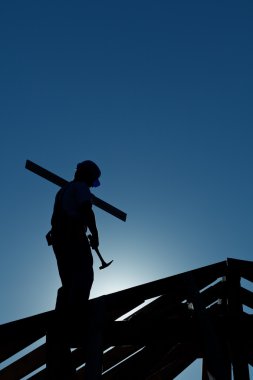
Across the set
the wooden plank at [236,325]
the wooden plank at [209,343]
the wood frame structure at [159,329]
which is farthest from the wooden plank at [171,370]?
the wooden plank at [209,343]

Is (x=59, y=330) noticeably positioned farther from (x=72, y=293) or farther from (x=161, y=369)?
(x=161, y=369)

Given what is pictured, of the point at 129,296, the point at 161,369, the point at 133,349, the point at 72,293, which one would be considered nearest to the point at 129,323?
the point at 129,296

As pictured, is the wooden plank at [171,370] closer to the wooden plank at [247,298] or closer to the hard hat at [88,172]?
the wooden plank at [247,298]

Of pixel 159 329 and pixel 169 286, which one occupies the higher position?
pixel 169 286

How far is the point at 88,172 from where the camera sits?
12.5ft

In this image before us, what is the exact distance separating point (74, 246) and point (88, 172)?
805mm

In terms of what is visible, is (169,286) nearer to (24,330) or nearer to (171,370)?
(24,330)

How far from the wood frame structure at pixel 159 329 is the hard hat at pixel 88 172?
45.4 inches

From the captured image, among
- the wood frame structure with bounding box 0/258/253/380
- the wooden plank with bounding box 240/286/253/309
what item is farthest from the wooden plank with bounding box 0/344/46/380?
the wooden plank with bounding box 240/286/253/309

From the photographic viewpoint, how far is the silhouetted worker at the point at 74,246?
2.93 m

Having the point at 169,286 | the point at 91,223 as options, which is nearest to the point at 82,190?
the point at 91,223

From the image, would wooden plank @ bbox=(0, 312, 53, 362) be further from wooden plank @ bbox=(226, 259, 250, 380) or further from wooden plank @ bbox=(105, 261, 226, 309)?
wooden plank @ bbox=(226, 259, 250, 380)

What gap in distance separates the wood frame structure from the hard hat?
3.78ft

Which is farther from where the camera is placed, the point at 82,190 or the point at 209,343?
the point at 82,190
